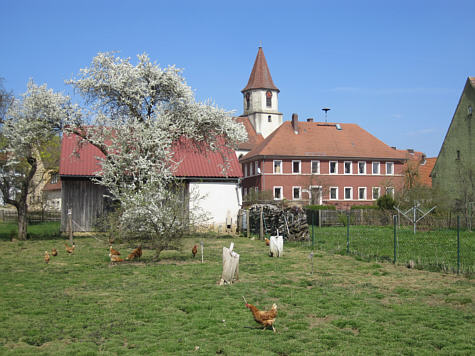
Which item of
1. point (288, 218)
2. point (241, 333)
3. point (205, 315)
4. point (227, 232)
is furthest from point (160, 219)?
point (227, 232)

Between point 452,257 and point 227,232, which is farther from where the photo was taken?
point 227,232

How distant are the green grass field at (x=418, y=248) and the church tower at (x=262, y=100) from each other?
208 ft

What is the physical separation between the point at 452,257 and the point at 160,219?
8760mm

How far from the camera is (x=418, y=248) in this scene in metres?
18.2

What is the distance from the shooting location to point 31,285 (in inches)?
464

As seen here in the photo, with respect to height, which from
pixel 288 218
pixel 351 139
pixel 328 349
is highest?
pixel 351 139

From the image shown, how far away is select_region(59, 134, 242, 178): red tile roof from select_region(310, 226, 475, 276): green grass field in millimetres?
8012

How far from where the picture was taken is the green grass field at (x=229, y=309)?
7.12 meters

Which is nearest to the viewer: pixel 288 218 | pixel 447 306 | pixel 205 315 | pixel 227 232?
pixel 205 315

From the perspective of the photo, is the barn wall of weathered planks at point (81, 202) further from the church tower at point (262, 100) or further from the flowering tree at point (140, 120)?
the church tower at point (262, 100)

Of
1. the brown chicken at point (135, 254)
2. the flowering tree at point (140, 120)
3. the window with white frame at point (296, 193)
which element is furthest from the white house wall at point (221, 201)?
the window with white frame at point (296, 193)

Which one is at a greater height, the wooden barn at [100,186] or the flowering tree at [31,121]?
the flowering tree at [31,121]

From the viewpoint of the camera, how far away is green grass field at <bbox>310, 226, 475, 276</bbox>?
47.2ft

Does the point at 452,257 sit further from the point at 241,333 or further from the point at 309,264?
the point at 241,333
